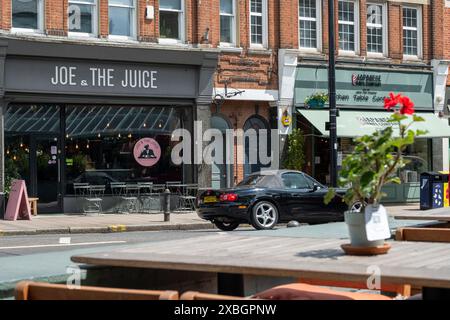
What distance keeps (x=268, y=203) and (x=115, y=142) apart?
287 inches

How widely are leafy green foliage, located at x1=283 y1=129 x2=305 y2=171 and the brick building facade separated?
13.0 inches

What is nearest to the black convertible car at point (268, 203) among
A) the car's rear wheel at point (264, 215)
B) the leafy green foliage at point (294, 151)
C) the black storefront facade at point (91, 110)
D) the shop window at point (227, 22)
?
the car's rear wheel at point (264, 215)

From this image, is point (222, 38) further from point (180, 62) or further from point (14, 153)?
point (14, 153)

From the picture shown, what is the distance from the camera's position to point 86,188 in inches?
910

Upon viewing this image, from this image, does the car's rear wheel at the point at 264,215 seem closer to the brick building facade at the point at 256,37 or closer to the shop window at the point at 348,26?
the brick building facade at the point at 256,37

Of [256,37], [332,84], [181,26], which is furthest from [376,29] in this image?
[181,26]

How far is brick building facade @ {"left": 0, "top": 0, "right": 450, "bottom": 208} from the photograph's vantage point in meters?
22.9

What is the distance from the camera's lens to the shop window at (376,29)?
94.0 feet

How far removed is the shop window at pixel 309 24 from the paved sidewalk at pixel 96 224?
8.24 m

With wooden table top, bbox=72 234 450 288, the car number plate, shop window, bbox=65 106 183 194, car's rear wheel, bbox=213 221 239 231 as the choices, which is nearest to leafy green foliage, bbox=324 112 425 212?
wooden table top, bbox=72 234 450 288

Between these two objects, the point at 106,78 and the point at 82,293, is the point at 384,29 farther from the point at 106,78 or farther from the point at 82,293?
the point at 82,293

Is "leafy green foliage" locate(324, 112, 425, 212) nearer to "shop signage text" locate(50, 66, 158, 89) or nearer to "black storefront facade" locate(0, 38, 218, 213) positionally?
"black storefront facade" locate(0, 38, 218, 213)
